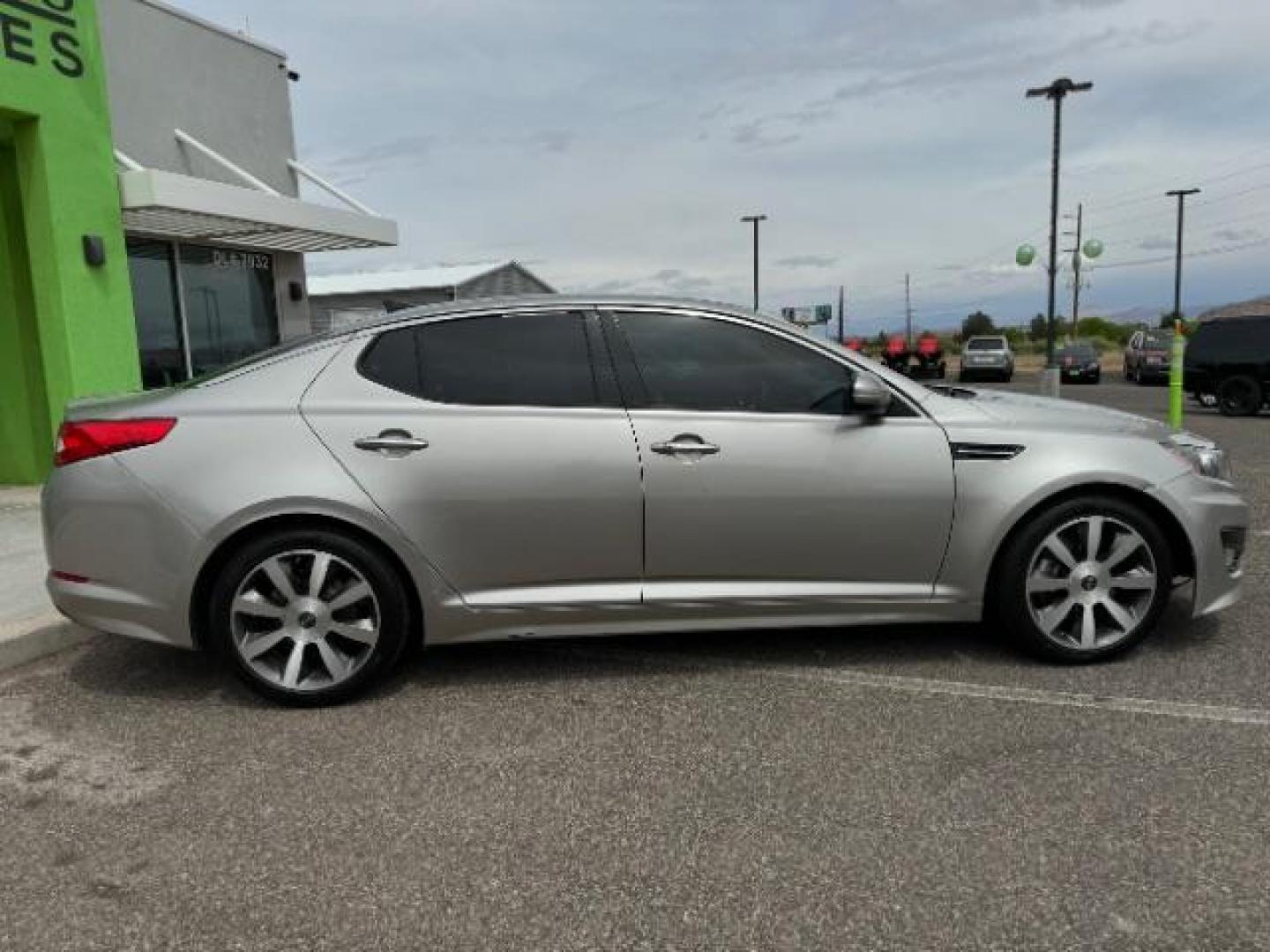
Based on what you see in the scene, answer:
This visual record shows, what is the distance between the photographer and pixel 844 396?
12.7ft

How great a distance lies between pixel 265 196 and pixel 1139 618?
8.33 metres

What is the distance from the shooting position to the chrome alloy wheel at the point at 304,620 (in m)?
3.63

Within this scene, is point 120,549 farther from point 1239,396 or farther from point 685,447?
point 1239,396

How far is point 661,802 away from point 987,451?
1.96m

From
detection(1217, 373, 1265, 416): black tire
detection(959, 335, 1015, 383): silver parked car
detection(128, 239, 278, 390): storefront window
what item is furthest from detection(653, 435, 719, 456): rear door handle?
detection(959, 335, 1015, 383): silver parked car

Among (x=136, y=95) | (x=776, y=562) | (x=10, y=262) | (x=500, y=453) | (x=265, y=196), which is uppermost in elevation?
(x=136, y=95)

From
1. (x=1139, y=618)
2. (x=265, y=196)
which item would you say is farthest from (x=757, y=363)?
(x=265, y=196)

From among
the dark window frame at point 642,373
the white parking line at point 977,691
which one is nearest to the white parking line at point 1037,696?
the white parking line at point 977,691

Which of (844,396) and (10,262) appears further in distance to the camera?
(10,262)

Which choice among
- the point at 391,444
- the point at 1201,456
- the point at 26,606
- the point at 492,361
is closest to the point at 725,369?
the point at 492,361

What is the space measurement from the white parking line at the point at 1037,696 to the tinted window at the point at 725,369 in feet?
3.52

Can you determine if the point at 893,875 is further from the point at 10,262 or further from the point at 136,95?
the point at 136,95

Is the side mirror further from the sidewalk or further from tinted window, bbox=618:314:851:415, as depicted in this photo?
the sidewalk

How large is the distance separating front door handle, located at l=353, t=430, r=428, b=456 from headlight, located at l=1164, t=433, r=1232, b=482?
3.08 metres
